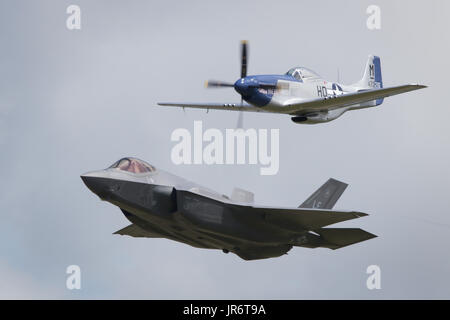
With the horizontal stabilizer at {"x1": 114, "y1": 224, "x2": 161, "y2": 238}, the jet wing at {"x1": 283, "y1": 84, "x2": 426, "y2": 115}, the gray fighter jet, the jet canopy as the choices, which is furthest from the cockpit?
the jet canopy

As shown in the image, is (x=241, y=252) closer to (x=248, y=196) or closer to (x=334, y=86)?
(x=248, y=196)

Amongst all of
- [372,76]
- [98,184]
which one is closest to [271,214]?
[98,184]

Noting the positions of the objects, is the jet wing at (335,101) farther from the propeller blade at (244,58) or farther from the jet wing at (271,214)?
→ the jet wing at (271,214)

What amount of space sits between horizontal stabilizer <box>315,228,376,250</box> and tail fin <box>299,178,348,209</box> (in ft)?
4.21

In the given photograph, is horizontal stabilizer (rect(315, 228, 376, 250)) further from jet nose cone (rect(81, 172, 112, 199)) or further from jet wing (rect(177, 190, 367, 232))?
jet nose cone (rect(81, 172, 112, 199))

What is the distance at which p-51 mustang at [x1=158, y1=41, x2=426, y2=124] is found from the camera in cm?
4975

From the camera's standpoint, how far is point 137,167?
118ft

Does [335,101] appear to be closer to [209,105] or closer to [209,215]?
[209,105]

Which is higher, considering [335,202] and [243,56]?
[243,56]

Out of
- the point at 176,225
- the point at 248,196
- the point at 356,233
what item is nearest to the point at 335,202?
the point at 356,233

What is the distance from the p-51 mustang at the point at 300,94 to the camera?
49.8 m

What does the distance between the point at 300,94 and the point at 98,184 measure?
21274 millimetres

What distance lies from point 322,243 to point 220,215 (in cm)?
634

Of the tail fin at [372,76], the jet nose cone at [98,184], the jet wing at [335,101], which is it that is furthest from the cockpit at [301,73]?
the jet nose cone at [98,184]
